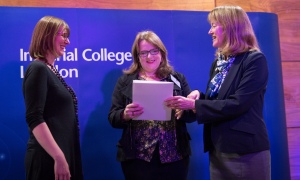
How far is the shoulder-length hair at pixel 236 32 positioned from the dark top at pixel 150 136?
1.64 feet

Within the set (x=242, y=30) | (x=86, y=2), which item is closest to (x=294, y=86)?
(x=242, y=30)

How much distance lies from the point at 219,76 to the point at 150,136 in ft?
1.95

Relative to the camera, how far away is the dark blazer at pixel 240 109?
1989 millimetres

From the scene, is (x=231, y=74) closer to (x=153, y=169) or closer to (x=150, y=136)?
(x=150, y=136)

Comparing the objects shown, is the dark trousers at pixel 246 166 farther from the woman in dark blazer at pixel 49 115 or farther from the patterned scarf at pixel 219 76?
the woman in dark blazer at pixel 49 115

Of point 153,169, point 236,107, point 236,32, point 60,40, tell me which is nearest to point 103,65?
point 60,40

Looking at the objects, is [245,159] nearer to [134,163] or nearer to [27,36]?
[134,163]

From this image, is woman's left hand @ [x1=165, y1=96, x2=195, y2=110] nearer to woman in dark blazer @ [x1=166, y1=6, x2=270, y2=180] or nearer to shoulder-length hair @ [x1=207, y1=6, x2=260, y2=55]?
woman in dark blazer @ [x1=166, y1=6, x2=270, y2=180]

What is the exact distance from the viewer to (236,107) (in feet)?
6.48

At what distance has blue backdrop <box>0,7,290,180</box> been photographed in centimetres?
286

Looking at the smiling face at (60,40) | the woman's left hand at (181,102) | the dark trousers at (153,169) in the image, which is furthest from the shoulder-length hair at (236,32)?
the smiling face at (60,40)

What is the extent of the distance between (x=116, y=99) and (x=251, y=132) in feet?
3.14

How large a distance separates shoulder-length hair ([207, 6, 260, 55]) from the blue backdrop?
1.08 m

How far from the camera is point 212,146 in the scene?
2.17m
